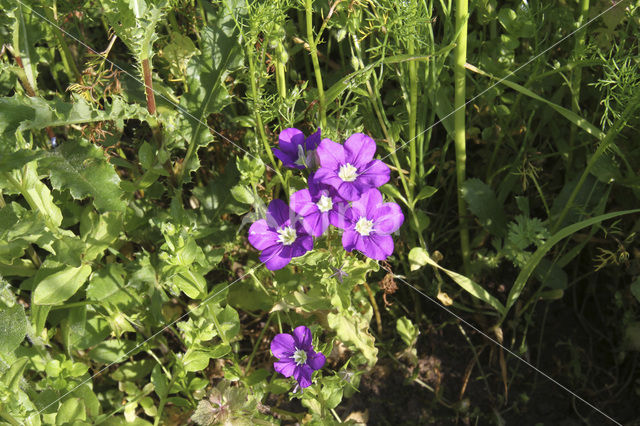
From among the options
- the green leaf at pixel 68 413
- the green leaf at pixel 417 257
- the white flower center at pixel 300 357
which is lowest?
the white flower center at pixel 300 357

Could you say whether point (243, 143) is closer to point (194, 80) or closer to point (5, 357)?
point (194, 80)

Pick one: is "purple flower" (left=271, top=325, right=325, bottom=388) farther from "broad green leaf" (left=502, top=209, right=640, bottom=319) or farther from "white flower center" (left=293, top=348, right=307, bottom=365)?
"broad green leaf" (left=502, top=209, right=640, bottom=319)

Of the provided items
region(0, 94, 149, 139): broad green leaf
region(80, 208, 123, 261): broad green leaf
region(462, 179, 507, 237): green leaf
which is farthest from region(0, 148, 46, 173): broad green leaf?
region(462, 179, 507, 237): green leaf

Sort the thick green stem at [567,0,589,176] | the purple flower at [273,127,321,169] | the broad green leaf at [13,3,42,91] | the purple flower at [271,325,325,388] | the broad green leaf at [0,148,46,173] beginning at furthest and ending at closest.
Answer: the broad green leaf at [13,3,42,91] < the thick green stem at [567,0,589,176] < the purple flower at [271,325,325,388] < the purple flower at [273,127,321,169] < the broad green leaf at [0,148,46,173]

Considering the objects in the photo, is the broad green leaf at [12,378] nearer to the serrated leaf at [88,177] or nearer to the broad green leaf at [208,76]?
the serrated leaf at [88,177]

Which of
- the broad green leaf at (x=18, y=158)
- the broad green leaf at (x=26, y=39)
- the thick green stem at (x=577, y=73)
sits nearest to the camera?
the broad green leaf at (x=18, y=158)

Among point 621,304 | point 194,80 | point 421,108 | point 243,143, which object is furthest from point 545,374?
point 194,80

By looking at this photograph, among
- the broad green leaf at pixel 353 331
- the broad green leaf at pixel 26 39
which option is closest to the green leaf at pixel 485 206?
the broad green leaf at pixel 353 331

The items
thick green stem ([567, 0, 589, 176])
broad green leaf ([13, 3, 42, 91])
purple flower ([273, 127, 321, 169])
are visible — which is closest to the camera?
purple flower ([273, 127, 321, 169])
